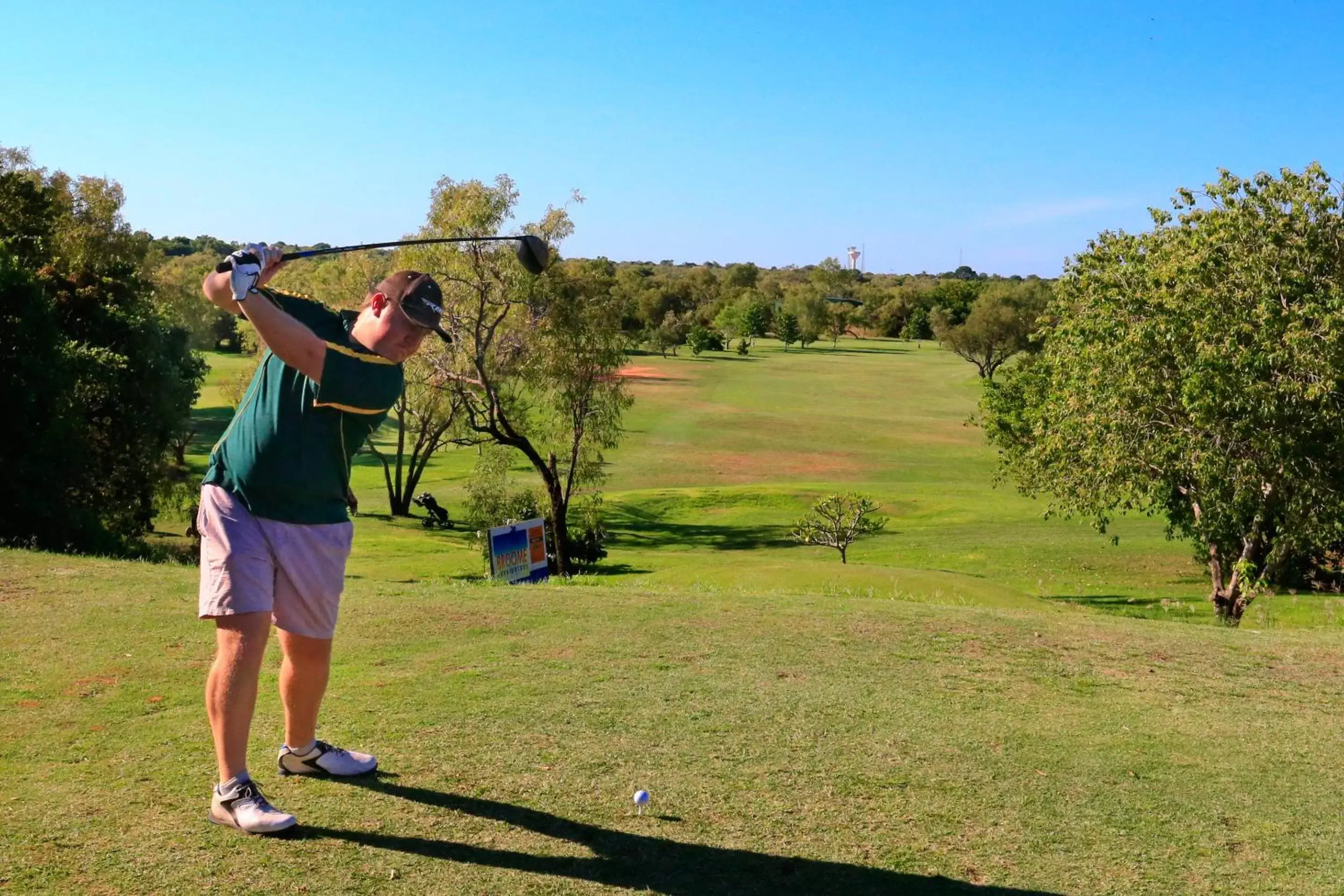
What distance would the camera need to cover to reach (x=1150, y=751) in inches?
269

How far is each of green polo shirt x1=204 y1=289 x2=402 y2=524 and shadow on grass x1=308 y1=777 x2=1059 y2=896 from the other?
1449mm

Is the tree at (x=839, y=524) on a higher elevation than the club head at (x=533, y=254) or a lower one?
lower

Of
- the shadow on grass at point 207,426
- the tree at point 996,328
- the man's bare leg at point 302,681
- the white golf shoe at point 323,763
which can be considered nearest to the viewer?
the man's bare leg at point 302,681

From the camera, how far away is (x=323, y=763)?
568 centimetres

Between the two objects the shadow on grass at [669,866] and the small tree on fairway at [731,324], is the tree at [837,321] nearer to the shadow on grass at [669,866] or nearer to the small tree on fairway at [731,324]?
the small tree on fairway at [731,324]

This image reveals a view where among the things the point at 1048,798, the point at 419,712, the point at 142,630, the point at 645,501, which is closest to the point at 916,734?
the point at 1048,798

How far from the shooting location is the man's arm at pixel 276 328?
5000 millimetres

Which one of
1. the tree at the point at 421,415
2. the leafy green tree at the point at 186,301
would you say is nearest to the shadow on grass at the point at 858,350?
the leafy green tree at the point at 186,301

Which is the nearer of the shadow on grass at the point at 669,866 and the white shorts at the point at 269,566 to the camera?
the shadow on grass at the point at 669,866

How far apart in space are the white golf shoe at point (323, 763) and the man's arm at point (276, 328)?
6.03 ft

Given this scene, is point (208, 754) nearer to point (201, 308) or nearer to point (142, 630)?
point (142, 630)

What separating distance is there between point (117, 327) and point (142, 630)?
86.4 feet

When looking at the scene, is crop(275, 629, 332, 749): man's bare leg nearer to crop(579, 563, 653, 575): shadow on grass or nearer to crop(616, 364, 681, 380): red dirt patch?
crop(579, 563, 653, 575): shadow on grass

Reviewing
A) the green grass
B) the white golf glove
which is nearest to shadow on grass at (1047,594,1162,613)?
the green grass
